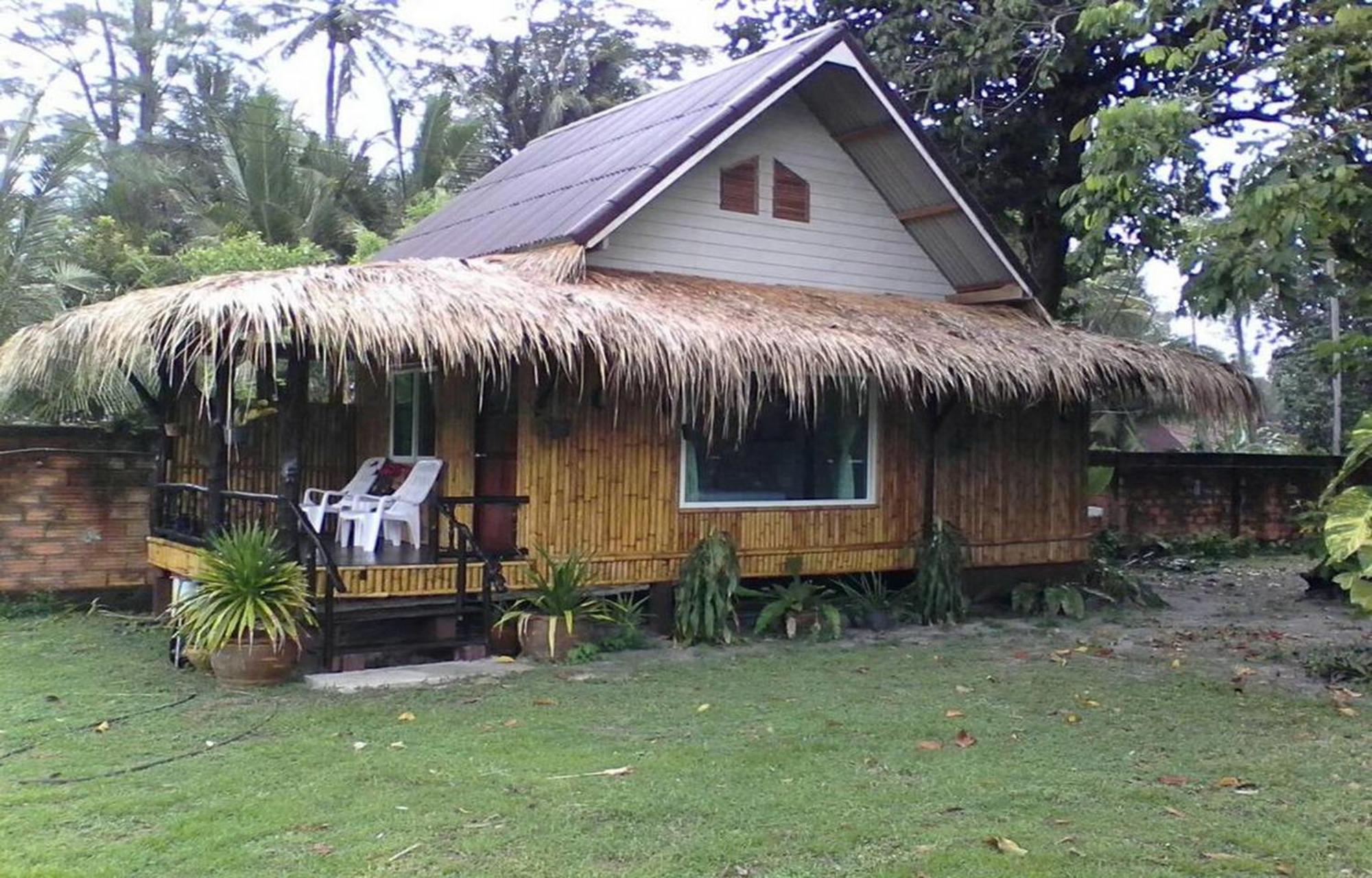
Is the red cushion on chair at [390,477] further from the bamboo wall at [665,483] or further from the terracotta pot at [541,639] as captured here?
the terracotta pot at [541,639]

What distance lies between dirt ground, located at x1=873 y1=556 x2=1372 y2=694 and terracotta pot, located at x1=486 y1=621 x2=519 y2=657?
9.98ft

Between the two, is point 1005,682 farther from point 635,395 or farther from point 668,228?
point 668,228

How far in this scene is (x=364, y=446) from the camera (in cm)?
1262

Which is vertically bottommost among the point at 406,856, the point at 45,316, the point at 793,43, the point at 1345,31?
the point at 406,856

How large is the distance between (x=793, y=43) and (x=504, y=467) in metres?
4.97

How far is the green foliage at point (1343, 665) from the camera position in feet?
28.6

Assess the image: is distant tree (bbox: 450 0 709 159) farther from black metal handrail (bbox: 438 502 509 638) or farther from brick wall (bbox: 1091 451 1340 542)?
black metal handrail (bbox: 438 502 509 638)

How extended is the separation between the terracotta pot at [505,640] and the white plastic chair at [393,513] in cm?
142

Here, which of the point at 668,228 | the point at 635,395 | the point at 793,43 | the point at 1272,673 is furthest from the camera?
the point at 793,43

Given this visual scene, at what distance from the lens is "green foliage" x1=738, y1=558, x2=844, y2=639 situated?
10.5 meters

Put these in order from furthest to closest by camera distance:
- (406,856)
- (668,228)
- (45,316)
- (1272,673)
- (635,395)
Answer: (45,316) → (668,228) → (635,395) → (1272,673) → (406,856)

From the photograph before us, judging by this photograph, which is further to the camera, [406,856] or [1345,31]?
[1345,31]

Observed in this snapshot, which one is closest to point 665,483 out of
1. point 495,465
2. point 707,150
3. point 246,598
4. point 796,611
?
point 495,465

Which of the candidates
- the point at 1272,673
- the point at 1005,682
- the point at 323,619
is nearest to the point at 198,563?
the point at 323,619
